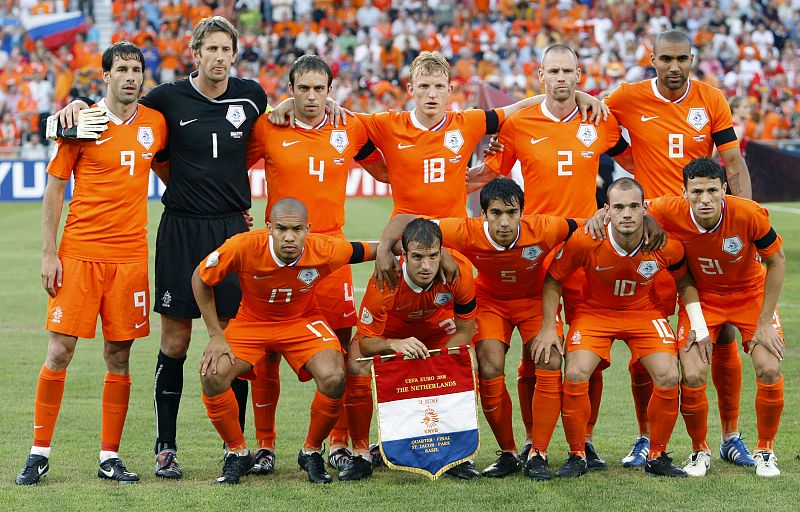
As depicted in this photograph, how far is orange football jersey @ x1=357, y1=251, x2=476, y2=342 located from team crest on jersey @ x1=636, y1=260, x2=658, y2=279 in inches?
35.2

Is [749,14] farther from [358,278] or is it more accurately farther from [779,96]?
[358,278]

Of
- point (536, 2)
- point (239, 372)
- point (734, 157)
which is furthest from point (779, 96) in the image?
point (239, 372)

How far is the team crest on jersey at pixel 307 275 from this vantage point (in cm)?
596

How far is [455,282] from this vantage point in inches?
233

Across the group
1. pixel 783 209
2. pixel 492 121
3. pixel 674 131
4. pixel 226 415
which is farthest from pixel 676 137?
pixel 783 209

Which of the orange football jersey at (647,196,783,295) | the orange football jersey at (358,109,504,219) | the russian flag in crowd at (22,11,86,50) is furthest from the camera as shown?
the russian flag in crowd at (22,11,86,50)

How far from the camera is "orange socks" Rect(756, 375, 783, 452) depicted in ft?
19.6

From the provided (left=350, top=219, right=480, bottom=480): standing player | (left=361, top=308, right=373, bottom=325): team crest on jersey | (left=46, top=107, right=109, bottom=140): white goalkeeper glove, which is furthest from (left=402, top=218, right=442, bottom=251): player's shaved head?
(left=46, top=107, right=109, bottom=140): white goalkeeper glove

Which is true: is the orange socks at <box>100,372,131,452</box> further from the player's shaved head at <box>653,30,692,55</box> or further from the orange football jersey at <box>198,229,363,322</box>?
the player's shaved head at <box>653,30,692,55</box>

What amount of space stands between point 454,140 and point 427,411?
1563 millimetres

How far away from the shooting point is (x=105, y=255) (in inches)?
235

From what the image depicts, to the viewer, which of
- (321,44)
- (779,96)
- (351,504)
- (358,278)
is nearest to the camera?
(351,504)

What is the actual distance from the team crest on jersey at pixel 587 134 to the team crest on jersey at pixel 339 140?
1.32 m

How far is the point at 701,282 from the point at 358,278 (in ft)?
24.6
